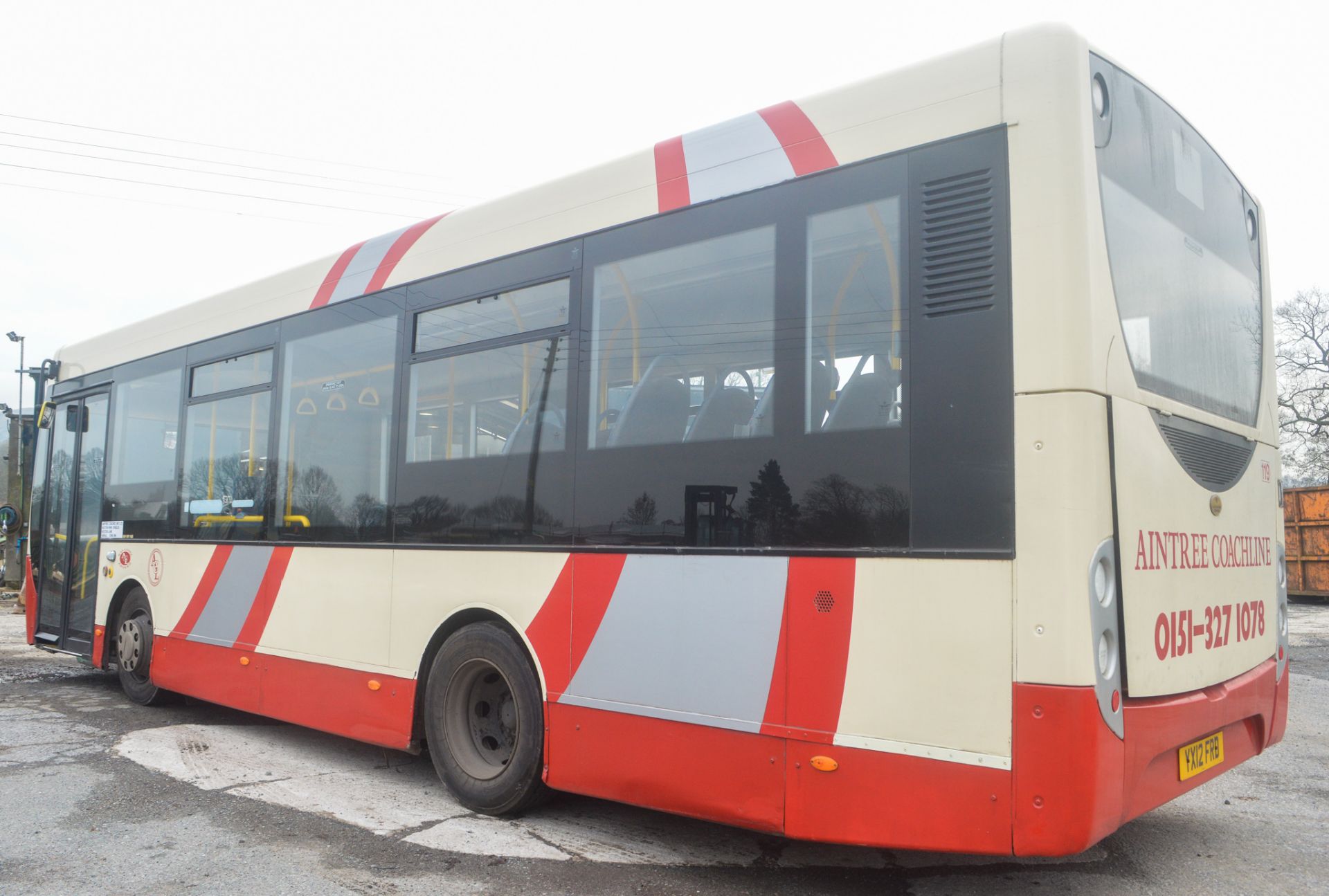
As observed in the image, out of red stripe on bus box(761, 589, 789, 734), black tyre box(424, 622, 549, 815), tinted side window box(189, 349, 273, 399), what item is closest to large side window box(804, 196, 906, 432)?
red stripe on bus box(761, 589, 789, 734)

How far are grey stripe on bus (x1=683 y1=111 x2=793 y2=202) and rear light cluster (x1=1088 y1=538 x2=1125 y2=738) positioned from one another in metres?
1.99

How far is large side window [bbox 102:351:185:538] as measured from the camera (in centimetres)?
810

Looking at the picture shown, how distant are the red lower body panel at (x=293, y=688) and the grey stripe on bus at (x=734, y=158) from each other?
10.3 ft

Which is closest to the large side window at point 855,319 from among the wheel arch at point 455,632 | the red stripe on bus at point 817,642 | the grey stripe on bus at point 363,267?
the red stripe on bus at point 817,642

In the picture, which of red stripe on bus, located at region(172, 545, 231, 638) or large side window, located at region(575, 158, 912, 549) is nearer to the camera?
large side window, located at region(575, 158, 912, 549)

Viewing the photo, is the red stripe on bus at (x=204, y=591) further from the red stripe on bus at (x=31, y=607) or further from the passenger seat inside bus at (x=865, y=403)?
the passenger seat inside bus at (x=865, y=403)

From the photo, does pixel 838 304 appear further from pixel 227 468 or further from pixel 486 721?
pixel 227 468

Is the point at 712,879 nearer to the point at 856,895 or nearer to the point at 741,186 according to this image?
the point at 856,895

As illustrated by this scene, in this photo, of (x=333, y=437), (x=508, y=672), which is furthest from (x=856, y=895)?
(x=333, y=437)

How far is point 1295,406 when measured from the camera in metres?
35.2

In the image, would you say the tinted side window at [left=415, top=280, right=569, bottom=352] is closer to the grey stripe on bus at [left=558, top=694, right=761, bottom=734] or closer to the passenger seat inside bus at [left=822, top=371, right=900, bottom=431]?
the passenger seat inside bus at [left=822, top=371, right=900, bottom=431]

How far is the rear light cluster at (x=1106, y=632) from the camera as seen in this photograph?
10.6 ft

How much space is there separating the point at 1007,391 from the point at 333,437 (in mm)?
4467

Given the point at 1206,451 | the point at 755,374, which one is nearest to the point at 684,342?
the point at 755,374
